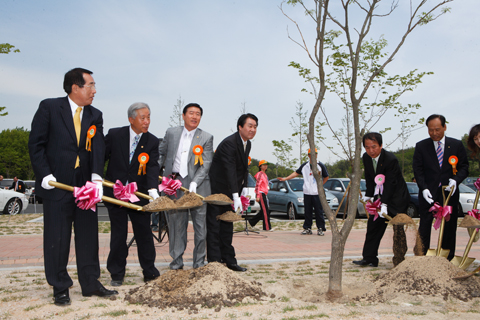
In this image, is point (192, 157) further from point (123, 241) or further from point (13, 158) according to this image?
point (13, 158)

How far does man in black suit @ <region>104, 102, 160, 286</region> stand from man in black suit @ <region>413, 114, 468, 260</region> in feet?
10.8

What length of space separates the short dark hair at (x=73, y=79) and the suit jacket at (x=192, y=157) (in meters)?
1.30

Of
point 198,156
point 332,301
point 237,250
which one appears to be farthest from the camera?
point 237,250

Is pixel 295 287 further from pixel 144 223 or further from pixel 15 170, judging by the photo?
pixel 15 170

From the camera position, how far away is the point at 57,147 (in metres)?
3.49

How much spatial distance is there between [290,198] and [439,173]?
27.3 ft

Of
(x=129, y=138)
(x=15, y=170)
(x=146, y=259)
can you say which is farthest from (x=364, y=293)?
(x=15, y=170)

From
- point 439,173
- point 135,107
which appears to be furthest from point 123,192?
point 439,173

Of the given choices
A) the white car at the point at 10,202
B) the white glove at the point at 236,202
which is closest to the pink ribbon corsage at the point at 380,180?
the white glove at the point at 236,202

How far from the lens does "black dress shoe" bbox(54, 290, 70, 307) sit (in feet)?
10.8

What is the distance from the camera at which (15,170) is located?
59344 mm

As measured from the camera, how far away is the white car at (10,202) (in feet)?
49.0

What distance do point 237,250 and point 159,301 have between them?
336 cm

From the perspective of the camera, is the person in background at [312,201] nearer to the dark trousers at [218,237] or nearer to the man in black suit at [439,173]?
the man in black suit at [439,173]
